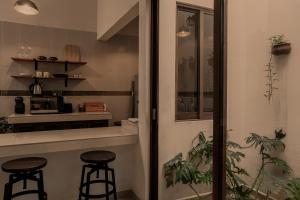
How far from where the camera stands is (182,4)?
2.52 meters

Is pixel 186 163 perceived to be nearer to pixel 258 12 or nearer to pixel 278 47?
pixel 278 47

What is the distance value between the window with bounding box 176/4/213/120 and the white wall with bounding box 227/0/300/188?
28cm

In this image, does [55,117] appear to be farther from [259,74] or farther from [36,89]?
[259,74]

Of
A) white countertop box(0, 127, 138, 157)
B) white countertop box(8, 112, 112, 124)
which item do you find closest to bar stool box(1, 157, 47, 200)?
white countertop box(0, 127, 138, 157)

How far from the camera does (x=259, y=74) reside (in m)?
2.41

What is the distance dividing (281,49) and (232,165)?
46.9 inches

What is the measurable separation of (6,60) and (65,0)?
169cm

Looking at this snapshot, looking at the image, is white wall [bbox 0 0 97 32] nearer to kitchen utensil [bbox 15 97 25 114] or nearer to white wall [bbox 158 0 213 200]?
kitchen utensil [bbox 15 97 25 114]

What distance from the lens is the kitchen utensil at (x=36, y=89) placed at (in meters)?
4.39

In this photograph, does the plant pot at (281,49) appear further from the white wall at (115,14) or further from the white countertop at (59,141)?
the white countertop at (59,141)

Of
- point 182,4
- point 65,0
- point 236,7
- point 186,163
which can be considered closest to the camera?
point 236,7

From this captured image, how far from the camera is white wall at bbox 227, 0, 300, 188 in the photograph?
201cm

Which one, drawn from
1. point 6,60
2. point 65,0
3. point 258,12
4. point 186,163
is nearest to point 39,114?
point 6,60

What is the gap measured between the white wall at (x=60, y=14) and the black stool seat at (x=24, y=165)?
3.35 metres
